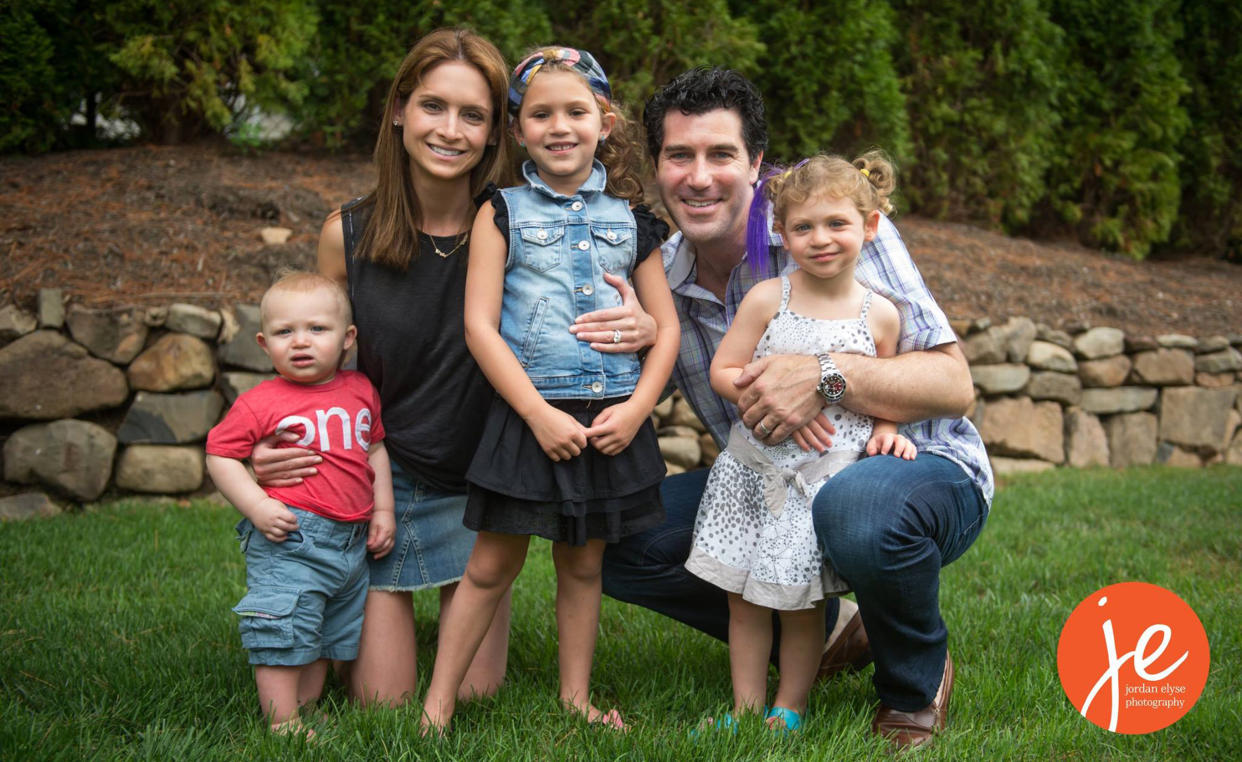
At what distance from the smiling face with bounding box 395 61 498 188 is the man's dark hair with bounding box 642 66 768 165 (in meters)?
0.49

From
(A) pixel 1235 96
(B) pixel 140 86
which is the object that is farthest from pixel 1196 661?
(A) pixel 1235 96

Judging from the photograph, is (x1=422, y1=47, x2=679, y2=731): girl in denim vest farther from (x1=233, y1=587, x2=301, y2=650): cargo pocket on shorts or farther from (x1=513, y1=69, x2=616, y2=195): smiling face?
(x1=233, y1=587, x2=301, y2=650): cargo pocket on shorts

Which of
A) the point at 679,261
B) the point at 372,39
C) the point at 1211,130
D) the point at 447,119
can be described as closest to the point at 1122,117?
the point at 1211,130

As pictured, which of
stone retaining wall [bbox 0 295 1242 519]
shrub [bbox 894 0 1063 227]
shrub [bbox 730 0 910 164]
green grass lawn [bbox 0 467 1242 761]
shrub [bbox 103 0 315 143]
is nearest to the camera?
green grass lawn [bbox 0 467 1242 761]

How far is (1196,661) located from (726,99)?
5.87 feet

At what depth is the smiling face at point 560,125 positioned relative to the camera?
7.93ft

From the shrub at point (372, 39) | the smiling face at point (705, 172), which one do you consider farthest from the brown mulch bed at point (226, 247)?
the smiling face at point (705, 172)

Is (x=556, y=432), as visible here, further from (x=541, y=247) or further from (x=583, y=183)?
(x=583, y=183)

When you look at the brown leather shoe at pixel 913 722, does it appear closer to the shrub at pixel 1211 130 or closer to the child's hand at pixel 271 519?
the child's hand at pixel 271 519

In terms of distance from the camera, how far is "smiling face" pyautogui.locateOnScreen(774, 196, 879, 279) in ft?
7.80

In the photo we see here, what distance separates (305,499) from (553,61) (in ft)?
3.99

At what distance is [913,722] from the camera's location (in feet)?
7.77

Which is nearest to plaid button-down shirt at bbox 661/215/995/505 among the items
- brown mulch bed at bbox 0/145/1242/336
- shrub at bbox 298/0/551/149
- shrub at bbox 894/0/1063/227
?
brown mulch bed at bbox 0/145/1242/336

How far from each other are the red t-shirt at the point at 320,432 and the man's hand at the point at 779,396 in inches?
37.6
